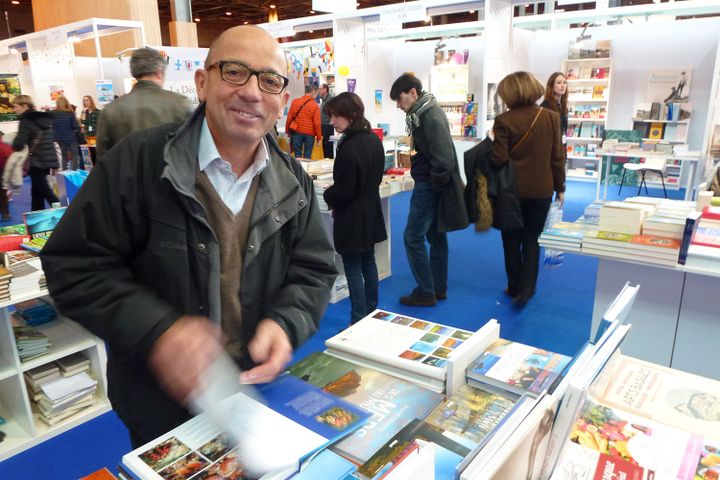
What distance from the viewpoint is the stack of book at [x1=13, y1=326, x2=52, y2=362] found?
261cm

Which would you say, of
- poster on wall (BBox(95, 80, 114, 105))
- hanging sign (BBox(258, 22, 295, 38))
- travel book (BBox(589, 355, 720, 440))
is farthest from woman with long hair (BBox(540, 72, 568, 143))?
poster on wall (BBox(95, 80, 114, 105))

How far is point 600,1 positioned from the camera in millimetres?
9570

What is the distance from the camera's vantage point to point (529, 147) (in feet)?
11.9

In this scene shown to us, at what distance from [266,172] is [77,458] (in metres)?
2.00

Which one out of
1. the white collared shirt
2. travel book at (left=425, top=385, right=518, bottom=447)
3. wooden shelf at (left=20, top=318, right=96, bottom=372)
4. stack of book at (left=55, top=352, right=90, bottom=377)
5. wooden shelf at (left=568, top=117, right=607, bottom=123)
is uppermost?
the white collared shirt

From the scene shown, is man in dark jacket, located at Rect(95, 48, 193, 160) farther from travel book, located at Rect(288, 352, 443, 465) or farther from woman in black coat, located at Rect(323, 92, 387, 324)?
travel book, located at Rect(288, 352, 443, 465)

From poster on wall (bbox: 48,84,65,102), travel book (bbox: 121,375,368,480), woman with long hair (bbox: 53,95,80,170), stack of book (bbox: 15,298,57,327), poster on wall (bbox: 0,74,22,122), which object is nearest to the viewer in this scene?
travel book (bbox: 121,375,368,480)

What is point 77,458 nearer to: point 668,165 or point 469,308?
point 469,308

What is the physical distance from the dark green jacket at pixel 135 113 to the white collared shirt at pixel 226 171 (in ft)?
6.49

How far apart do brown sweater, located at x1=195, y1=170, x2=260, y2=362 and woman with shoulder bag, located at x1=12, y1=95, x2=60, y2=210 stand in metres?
6.21

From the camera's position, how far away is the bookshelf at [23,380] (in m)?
2.51

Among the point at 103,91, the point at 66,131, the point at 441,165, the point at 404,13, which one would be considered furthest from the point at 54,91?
the point at 441,165

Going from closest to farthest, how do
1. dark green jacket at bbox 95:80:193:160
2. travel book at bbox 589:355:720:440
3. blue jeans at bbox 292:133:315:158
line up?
travel book at bbox 589:355:720:440 → dark green jacket at bbox 95:80:193:160 → blue jeans at bbox 292:133:315:158

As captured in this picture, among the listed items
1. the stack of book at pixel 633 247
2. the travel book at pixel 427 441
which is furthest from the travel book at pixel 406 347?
the stack of book at pixel 633 247
